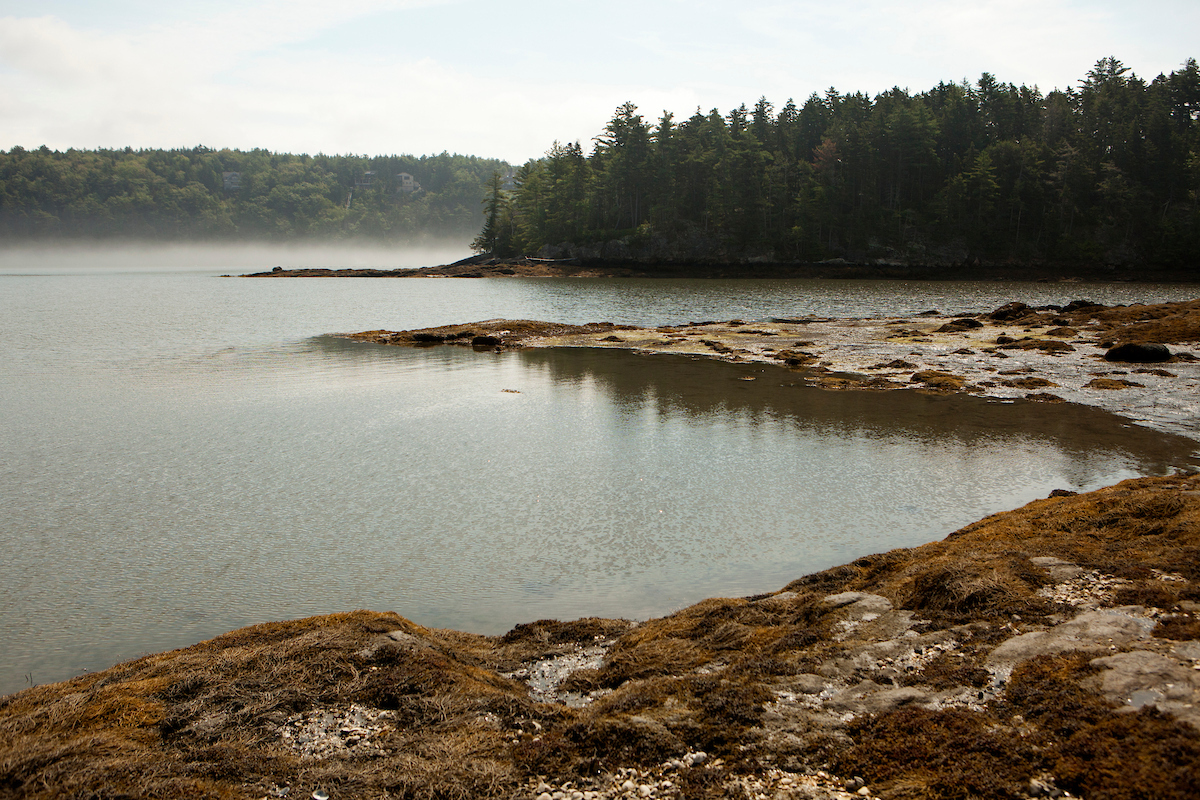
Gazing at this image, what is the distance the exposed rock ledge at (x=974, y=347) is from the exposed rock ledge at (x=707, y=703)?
15.1 metres

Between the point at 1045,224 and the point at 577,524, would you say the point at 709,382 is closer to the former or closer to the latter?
the point at 577,524

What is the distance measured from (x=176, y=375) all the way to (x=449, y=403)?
12541 millimetres

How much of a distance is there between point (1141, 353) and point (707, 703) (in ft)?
93.5

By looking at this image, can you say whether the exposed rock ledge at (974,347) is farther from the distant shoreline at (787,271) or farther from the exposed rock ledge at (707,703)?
the distant shoreline at (787,271)

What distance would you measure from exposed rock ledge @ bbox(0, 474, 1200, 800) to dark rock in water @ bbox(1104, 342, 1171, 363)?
22.9 metres

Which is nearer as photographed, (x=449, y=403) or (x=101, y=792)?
(x=101, y=792)

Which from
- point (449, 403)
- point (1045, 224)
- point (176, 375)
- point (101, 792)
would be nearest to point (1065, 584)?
point (101, 792)

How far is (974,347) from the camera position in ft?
105

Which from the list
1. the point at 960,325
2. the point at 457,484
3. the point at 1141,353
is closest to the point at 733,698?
the point at 457,484

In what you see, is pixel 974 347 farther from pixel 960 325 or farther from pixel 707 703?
pixel 707 703

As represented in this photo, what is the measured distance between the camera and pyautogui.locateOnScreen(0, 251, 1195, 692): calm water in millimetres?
9391

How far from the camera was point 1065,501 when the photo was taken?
10.8 m

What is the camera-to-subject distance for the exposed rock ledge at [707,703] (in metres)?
4.50

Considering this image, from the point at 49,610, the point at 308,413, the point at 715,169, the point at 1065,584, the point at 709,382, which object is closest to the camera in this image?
the point at 1065,584
